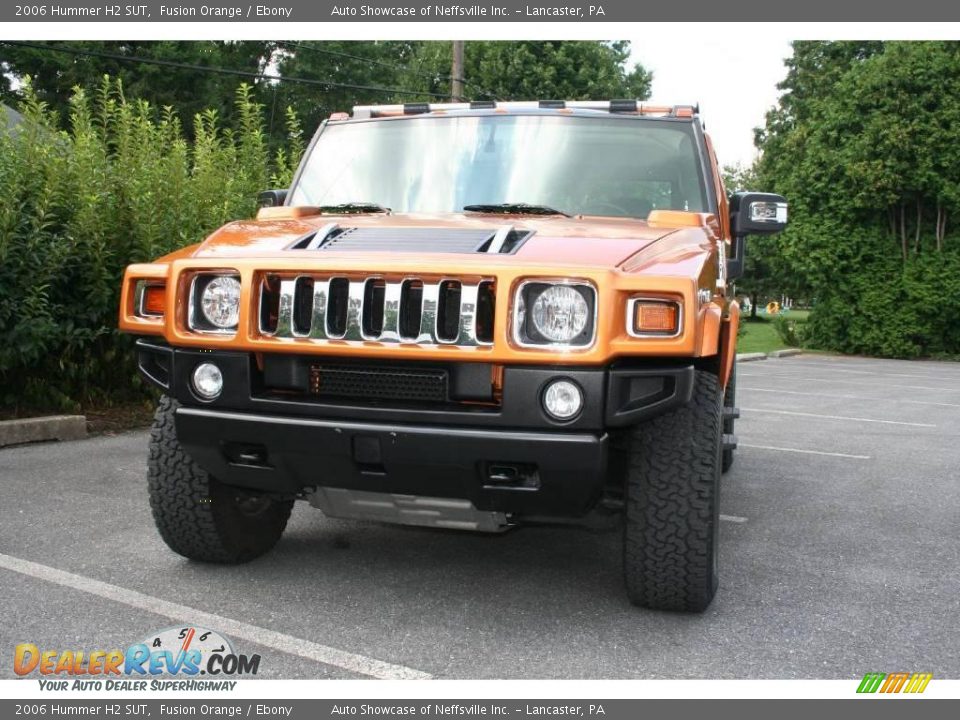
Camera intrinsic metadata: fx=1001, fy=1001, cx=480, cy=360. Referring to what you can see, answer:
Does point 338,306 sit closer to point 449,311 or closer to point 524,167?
point 449,311

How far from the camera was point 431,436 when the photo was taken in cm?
328

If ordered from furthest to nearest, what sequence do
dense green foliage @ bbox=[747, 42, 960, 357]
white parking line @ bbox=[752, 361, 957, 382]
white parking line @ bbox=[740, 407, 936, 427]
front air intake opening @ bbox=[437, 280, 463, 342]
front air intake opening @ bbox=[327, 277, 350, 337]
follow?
dense green foliage @ bbox=[747, 42, 960, 357], white parking line @ bbox=[752, 361, 957, 382], white parking line @ bbox=[740, 407, 936, 427], front air intake opening @ bbox=[327, 277, 350, 337], front air intake opening @ bbox=[437, 280, 463, 342]

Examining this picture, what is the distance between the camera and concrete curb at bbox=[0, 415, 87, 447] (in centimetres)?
725

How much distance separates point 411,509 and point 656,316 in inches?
46.1

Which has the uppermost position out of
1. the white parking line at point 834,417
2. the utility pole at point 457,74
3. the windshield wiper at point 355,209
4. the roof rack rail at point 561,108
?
the utility pole at point 457,74

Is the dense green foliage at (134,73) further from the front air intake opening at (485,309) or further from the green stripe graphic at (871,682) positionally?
the green stripe graphic at (871,682)

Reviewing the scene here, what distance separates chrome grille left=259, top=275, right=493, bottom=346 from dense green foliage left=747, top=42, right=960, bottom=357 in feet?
74.0

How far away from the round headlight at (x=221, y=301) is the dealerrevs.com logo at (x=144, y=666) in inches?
44.3

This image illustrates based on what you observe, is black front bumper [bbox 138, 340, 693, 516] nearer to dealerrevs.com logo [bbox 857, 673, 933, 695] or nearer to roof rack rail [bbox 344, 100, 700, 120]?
dealerrevs.com logo [bbox 857, 673, 933, 695]

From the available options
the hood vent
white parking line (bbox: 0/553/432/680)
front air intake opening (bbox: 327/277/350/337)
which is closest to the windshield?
the hood vent

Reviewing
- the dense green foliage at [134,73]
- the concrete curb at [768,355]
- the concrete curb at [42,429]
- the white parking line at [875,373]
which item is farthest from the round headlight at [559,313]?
the dense green foliage at [134,73]

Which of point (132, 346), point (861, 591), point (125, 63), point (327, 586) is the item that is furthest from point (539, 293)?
point (125, 63)

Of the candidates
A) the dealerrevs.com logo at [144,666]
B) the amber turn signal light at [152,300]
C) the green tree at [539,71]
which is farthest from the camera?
the green tree at [539,71]

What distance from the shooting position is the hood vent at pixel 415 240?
3477 mm
